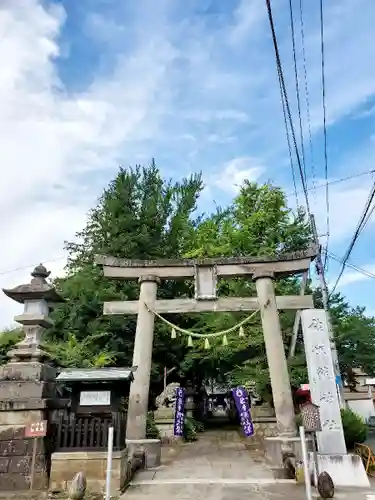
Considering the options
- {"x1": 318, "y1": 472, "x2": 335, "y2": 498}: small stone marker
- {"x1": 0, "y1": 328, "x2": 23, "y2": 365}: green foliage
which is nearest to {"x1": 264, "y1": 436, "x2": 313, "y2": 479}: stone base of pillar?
{"x1": 318, "y1": 472, "x2": 335, "y2": 498}: small stone marker

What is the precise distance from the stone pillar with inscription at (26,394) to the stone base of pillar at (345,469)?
5.83 meters

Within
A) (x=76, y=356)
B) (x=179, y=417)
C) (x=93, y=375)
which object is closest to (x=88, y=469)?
(x=93, y=375)

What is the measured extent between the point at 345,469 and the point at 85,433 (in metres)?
5.56

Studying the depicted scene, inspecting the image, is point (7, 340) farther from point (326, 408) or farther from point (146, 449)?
point (326, 408)

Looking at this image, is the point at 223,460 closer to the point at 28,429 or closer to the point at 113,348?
the point at 28,429

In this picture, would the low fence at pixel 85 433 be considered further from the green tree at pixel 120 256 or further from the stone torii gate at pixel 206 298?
the green tree at pixel 120 256

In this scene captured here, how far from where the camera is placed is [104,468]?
7.50m

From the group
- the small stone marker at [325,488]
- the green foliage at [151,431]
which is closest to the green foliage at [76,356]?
the green foliage at [151,431]

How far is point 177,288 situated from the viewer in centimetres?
2092

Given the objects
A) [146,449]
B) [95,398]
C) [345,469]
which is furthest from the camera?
[146,449]

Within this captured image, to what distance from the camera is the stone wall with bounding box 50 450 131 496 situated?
292 inches

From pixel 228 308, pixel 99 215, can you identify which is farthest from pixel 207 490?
pixel 99 215

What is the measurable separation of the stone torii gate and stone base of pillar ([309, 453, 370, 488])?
95.8 inches

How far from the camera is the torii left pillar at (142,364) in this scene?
1040 cm
